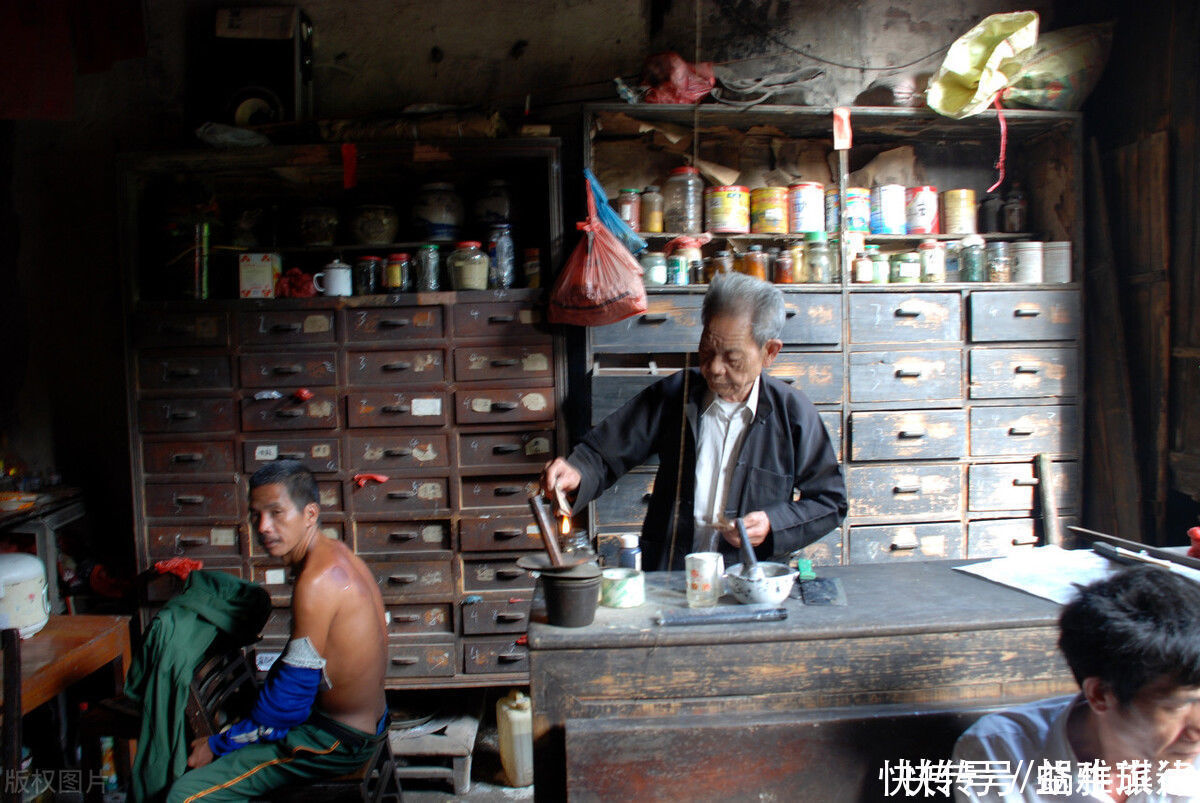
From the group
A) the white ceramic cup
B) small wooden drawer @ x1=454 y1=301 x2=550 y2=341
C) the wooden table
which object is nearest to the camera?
the wooden table

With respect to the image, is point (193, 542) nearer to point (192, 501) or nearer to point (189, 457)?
point (192, 501)

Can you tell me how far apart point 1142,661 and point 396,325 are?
292cm

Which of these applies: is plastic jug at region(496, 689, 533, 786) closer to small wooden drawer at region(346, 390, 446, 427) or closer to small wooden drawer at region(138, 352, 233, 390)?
small wooden drawer at region(346, 390, 446, 427)

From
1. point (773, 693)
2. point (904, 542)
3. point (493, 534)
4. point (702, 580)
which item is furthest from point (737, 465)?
point (904, 542)

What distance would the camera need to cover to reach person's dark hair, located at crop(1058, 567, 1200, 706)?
116cm

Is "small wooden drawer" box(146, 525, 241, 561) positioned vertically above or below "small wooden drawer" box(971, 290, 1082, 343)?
below

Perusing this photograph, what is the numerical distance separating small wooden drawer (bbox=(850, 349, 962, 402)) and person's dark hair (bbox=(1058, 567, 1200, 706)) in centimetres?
223

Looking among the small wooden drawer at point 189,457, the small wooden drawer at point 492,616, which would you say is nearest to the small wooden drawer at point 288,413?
the small wooden drawer at point 189,457

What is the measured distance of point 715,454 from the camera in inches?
93.6

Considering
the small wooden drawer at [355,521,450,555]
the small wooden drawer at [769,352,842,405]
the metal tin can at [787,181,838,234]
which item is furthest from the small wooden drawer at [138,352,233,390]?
the metal tin can at [787,181,838,234]

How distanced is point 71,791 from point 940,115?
182 inches

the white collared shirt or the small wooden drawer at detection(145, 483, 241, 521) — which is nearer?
the white collared shirt

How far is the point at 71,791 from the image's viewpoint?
286cm

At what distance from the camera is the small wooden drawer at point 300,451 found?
11.2 feet
